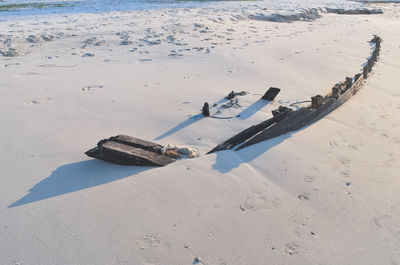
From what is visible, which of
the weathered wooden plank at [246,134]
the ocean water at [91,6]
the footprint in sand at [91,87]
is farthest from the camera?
the ocean water at [91,6]

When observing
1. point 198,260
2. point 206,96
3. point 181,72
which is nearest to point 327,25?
point 181,72

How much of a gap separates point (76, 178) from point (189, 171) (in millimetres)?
1185

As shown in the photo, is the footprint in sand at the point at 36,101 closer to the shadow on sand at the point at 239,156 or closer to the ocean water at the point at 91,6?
the shadow on sand at the point at 239,156

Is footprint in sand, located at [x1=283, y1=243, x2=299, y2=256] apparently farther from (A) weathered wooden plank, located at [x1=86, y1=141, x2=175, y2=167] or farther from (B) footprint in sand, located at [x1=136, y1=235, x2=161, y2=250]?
(A) weathered wooden plank, located at [x1=86, y1=141, x2=175, y2=167]

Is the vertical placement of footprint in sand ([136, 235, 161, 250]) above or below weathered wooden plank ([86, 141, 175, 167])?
below

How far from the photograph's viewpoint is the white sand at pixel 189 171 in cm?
272

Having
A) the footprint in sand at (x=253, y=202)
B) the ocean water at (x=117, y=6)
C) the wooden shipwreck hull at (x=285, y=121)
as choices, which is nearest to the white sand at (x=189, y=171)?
the footprint in sand at (x=253, y=202)

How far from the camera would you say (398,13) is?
20.3 m

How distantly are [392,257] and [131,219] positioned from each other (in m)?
2.18

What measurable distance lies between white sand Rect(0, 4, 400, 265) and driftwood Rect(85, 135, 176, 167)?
0.10 metres

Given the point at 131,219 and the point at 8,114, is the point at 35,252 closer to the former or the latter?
the point at 131,219

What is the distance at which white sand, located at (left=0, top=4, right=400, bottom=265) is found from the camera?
272 centimetres

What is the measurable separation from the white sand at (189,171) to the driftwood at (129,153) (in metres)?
0.10

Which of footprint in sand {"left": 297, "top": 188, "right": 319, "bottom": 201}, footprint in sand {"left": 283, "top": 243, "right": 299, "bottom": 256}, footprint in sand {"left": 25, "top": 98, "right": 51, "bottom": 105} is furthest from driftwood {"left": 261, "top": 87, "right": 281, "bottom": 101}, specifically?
footprint in sand {"left": 25, "top": 98, "right": 51, "bottom": 105}
